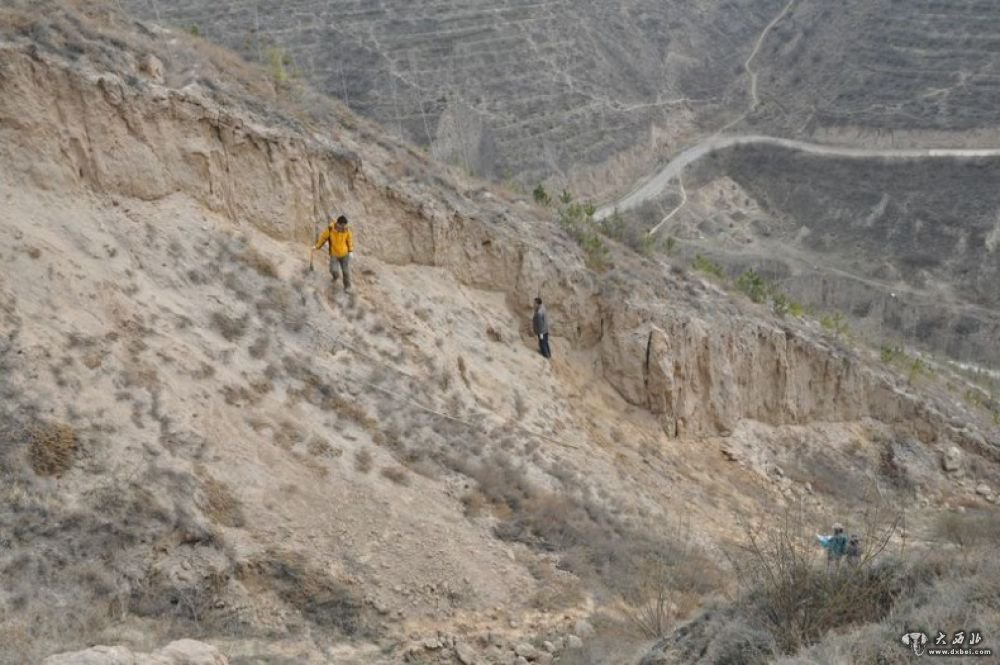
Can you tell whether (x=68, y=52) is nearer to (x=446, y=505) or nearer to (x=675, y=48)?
(x=446, y=505)

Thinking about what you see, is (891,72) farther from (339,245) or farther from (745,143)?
(339,245)

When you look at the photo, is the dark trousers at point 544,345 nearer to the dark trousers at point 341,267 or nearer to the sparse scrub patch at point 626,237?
the dark trousers at point 341,267

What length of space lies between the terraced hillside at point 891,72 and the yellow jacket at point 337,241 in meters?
39.4

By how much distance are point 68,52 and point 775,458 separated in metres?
13.5

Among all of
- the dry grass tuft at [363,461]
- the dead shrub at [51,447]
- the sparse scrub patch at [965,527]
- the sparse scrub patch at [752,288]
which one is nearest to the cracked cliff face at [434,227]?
the sparse scrub patch at [752,288]

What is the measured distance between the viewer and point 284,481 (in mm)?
9102

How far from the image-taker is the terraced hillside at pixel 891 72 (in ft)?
144

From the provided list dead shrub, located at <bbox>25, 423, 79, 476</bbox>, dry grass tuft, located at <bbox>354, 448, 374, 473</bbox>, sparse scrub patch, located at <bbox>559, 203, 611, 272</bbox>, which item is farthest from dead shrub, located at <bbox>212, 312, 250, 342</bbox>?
sparse scrub patch, located at <bbox>559, 203, 611, 272</bbox>

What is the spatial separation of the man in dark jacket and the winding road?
25194 mm

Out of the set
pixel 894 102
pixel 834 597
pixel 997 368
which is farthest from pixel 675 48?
pixel 834 597

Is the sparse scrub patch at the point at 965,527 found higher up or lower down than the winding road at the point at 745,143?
lower down

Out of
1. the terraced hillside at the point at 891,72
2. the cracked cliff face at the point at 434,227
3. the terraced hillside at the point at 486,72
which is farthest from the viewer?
the terraced hillside at the point at 891,72

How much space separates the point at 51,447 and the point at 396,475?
349cm

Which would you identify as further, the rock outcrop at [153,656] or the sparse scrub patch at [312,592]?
the sparse scrub patch at [312,592]
